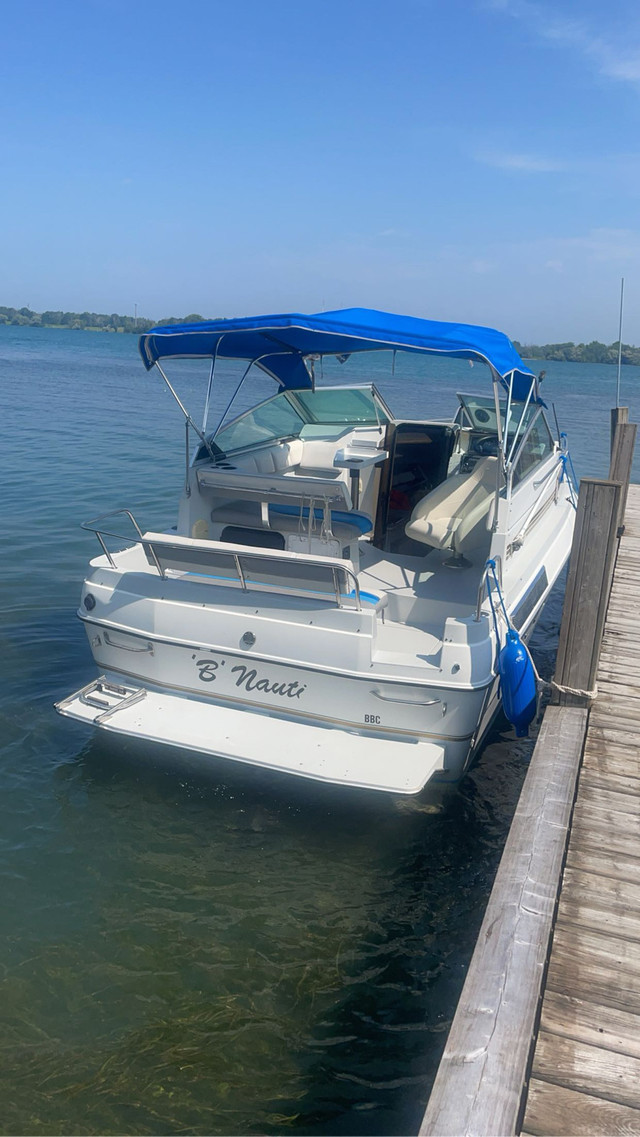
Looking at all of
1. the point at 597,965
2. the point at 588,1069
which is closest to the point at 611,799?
the point at 597,965

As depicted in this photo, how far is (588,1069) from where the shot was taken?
2.58 m

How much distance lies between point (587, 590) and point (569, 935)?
220 centimetres

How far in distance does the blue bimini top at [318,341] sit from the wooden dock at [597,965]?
246 cm

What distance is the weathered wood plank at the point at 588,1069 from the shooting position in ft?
8.24

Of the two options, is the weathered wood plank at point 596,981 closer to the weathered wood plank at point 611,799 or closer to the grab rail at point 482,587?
the weathered wood plank at point 611,799

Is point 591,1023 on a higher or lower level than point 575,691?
lower

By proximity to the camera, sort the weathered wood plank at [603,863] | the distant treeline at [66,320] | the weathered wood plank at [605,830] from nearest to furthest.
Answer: the weathered wood plank at [603,863], the weathered wood plank at [605,830], the distant treeline at [66,320]

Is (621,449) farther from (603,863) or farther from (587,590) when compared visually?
(603,863)

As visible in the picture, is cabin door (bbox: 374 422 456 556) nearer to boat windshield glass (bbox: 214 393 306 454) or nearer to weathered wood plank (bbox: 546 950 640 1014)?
boat windshield glass (bbox: 214 393 306 454)

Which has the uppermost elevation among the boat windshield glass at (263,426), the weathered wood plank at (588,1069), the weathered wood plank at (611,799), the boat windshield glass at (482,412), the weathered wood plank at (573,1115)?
the boat windshield glass at (482,412)

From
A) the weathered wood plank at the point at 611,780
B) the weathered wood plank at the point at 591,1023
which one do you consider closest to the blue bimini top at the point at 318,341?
the weathered wood plank at the point at 611,780

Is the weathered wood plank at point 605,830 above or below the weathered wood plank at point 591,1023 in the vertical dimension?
above

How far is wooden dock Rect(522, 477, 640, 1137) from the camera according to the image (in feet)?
8.11

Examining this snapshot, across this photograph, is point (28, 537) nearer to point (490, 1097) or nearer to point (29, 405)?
point (490, 1097)
